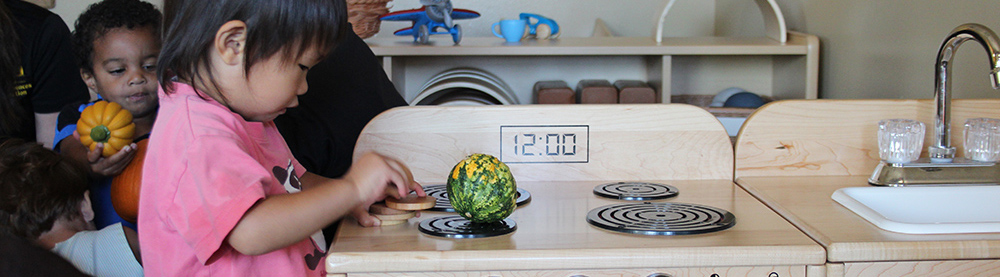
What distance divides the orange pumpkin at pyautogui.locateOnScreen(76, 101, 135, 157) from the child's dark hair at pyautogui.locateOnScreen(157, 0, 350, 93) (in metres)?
0.59

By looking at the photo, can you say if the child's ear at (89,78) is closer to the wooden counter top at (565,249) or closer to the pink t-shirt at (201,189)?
the pink t-shirt at (201,189)

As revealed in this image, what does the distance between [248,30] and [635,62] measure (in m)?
2.03

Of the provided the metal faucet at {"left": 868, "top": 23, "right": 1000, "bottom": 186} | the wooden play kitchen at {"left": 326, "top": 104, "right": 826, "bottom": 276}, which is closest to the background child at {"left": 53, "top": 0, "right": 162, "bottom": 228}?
the wooden play kitchen at {"left": 326, "top": 104, "right": 826, "bottom": 276}

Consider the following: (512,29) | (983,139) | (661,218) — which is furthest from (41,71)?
(983,139)

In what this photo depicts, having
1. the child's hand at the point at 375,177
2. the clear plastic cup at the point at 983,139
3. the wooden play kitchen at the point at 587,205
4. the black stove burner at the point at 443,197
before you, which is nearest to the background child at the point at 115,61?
the wooden play kitchen at the point at 587,205

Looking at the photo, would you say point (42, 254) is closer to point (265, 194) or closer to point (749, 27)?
point (265, 194)

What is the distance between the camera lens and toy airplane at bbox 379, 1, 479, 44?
2.29 metres

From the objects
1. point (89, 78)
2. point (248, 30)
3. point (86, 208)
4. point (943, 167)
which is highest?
point (248, 30)

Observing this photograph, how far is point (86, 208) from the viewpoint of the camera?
1460mm

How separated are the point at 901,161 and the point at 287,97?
920 millimetres

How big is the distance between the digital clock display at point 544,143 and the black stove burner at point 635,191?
0.27 ft

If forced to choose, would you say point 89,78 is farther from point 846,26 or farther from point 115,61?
point 846,26

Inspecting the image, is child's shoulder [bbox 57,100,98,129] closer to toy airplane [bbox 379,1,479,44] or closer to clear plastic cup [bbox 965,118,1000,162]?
toy airplane [bbox 379,1,479,44]

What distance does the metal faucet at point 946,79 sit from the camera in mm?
1094
